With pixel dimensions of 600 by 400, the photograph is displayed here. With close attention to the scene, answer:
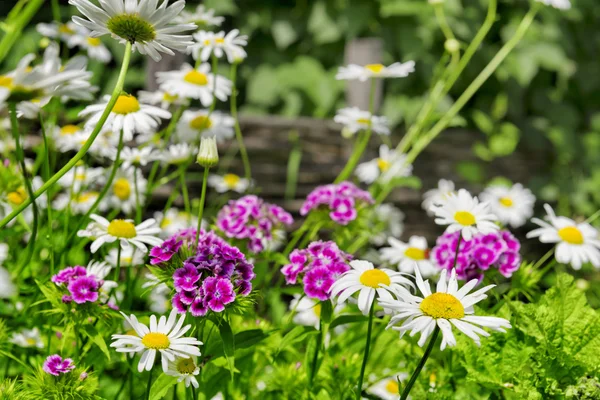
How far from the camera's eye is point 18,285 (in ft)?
3.58

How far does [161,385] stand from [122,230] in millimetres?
239

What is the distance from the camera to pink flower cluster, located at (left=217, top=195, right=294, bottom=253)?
1.14m

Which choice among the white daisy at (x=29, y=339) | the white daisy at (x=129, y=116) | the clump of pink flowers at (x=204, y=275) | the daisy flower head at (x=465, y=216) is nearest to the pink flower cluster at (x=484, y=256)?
the daisy flower head at (x=465, y=216)

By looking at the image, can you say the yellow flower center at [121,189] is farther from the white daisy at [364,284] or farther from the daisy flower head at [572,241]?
the daisy flower head at [572,241]

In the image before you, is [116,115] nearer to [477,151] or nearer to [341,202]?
[341,202]

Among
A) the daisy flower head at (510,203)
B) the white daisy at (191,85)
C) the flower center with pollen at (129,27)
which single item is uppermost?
the flower center with pollen at (129,27)

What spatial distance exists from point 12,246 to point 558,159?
2.87 meters

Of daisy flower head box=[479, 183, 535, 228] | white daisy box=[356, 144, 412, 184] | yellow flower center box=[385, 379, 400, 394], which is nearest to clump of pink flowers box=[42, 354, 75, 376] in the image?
yellow flower center box=[385, 379, 400, 394]

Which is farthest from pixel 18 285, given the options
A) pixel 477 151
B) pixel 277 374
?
pixel 477 151

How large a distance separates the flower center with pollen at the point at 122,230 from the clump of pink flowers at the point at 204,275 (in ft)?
0.41

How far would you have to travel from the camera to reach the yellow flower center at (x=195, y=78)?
1318 millimetres

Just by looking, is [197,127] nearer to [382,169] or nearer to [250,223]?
[250,223]

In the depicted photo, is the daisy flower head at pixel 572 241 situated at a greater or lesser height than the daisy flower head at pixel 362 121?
lesser

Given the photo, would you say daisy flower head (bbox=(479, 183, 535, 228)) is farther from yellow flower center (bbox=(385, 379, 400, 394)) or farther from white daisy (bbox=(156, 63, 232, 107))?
white daisy (bbox=(156, 63, 232, 107))
